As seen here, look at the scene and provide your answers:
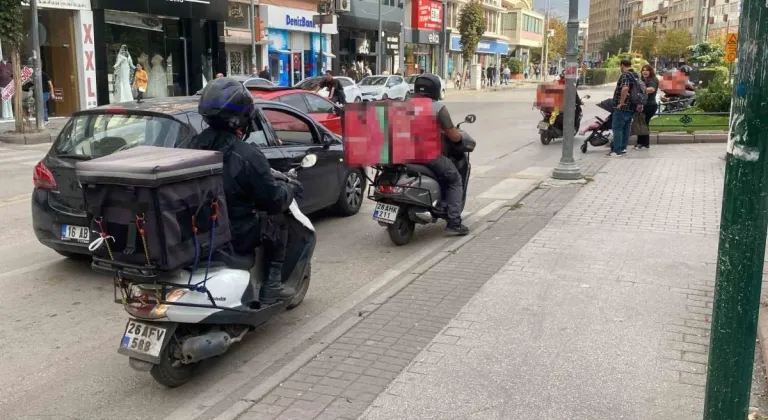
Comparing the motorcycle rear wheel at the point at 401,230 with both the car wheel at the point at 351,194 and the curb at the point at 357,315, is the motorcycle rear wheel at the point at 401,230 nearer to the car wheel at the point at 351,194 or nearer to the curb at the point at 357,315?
the curb at the point at 357,315

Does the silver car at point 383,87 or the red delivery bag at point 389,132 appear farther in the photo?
the silver car at point 383,87

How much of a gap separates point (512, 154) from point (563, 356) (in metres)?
10.9

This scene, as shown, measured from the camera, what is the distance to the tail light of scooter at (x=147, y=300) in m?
3.92

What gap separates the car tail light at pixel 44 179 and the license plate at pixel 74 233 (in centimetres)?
41

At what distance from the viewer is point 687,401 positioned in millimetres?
3854

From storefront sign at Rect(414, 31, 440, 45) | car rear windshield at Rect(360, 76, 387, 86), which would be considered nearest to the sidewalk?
car rear windshield at Rect(360, 76, 387, 86)

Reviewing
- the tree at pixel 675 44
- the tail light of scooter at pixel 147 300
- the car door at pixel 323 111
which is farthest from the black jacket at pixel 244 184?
the tree at pixel 675 44

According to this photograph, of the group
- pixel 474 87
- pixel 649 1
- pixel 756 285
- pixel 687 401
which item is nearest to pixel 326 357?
pixel 687 401

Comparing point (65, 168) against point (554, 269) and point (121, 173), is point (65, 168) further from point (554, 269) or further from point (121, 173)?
point (554, 269)

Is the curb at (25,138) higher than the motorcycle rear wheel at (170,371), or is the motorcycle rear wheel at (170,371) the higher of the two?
the curb at (25,138)

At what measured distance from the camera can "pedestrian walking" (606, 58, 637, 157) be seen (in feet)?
43.0

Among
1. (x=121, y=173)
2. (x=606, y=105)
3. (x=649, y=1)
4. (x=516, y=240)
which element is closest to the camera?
(x=121, y=173)

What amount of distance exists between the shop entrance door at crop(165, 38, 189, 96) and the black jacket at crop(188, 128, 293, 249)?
79.2 ft

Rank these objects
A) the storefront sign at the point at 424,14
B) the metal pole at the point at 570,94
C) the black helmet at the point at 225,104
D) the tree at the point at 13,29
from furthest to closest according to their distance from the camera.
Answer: the storefront sign at the point at 424,14 → the tree at the point at 13,29 → the metal pole at the point at 570,94 → the black helmet at the point at 225,104
